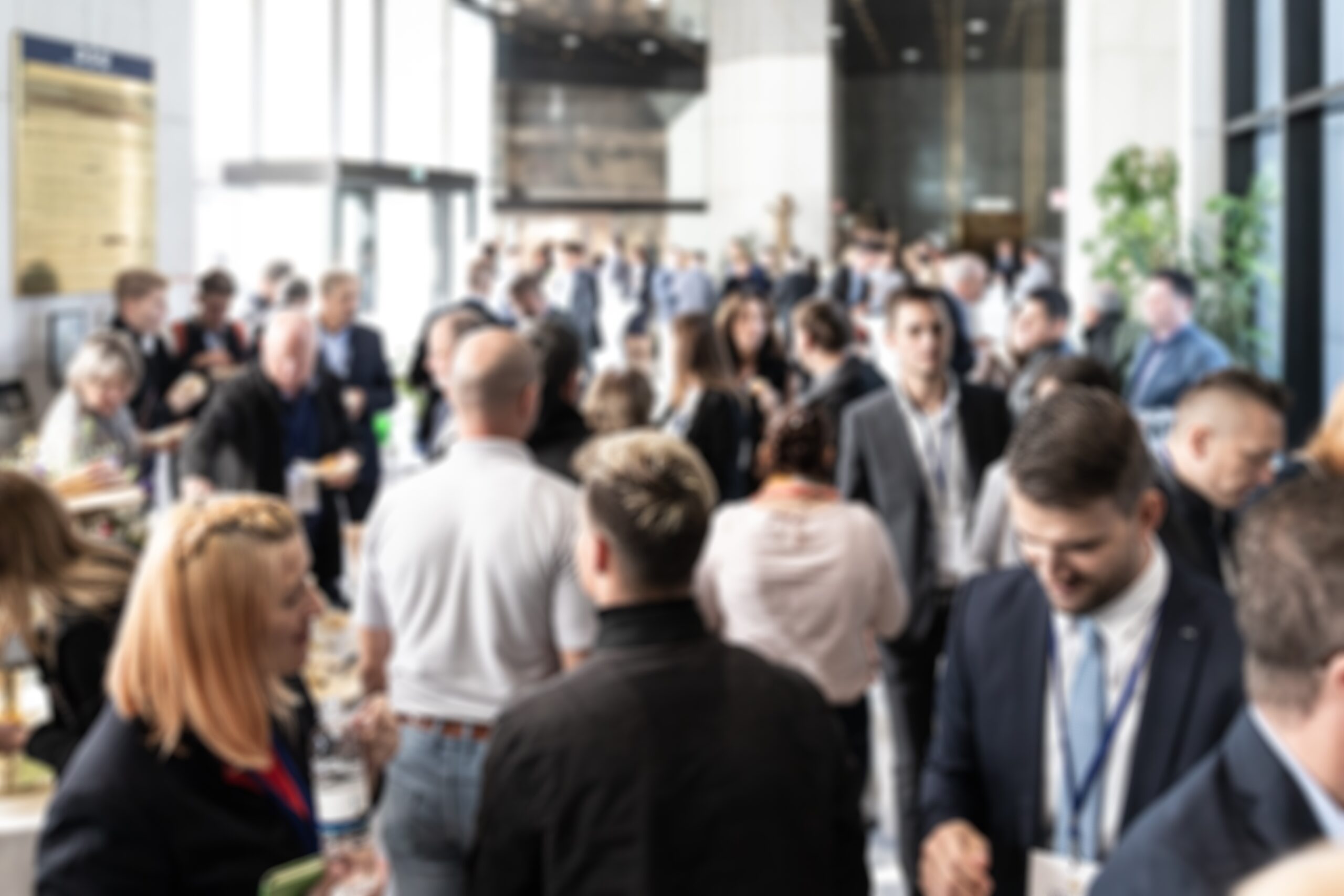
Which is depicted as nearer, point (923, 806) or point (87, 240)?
point (923, 806)

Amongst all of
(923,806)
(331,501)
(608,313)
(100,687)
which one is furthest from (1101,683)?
(608,313)

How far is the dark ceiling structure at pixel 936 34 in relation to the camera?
27.1m

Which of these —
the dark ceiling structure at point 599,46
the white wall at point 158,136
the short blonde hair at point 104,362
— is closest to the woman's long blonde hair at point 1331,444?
the short blonde hair at point 104,362

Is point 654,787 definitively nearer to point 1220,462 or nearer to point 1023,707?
point 1023,707

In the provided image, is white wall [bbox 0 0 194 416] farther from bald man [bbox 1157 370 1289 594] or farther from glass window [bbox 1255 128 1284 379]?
glass window [bbox 1255 128 1284 379]

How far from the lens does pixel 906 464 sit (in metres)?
4.56

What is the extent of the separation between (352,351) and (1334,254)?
18.9 ft

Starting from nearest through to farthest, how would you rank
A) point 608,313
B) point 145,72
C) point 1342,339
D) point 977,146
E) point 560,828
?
point 560,828
point 1342,339
point 145,72
point 608,313
point 977,146

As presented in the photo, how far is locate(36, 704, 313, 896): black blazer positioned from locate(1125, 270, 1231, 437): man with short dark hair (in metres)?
5.86

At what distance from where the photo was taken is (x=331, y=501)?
618 cm

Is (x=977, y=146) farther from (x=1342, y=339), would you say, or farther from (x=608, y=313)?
(x=1342, y=339)

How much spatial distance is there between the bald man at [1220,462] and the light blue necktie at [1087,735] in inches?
54.6

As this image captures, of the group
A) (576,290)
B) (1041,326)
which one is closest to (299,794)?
(1041,326)

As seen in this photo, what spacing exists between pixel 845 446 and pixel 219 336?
489cm
